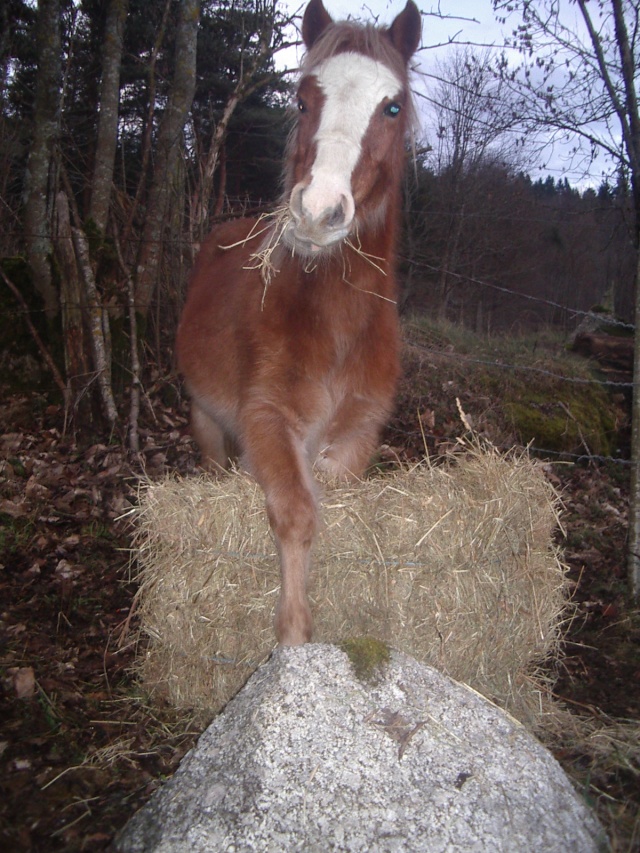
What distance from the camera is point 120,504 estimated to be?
492 cm

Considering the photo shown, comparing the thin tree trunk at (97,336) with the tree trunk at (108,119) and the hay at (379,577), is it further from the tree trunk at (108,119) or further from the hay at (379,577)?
the hay at (379,577)

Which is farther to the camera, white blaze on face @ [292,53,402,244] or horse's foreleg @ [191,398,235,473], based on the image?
horse's foreleg @ [191,398,235,473]

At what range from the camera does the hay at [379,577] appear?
285cm

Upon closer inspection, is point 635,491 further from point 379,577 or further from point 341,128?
point 341,128

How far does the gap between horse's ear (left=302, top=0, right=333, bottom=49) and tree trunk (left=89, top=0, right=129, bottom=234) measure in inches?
156

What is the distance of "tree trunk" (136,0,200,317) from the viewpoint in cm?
651

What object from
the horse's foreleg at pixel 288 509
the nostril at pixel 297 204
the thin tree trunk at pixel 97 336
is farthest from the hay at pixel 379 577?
the thin tree trunk at pixel 97 336

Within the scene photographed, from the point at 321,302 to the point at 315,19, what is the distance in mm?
1413

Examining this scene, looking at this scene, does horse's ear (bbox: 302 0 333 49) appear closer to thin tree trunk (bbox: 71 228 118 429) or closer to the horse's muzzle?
the horse's muzzle

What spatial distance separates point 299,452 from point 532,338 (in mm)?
9609

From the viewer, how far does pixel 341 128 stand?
262cm

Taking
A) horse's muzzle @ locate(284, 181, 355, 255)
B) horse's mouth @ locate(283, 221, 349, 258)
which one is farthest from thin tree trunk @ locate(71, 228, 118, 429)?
horse's muzzle @ locate(284, 181, 355, 255)

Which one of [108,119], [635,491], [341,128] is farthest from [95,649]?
[108,119]

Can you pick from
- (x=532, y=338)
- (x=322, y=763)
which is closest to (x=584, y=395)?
(x=532, y=338)
